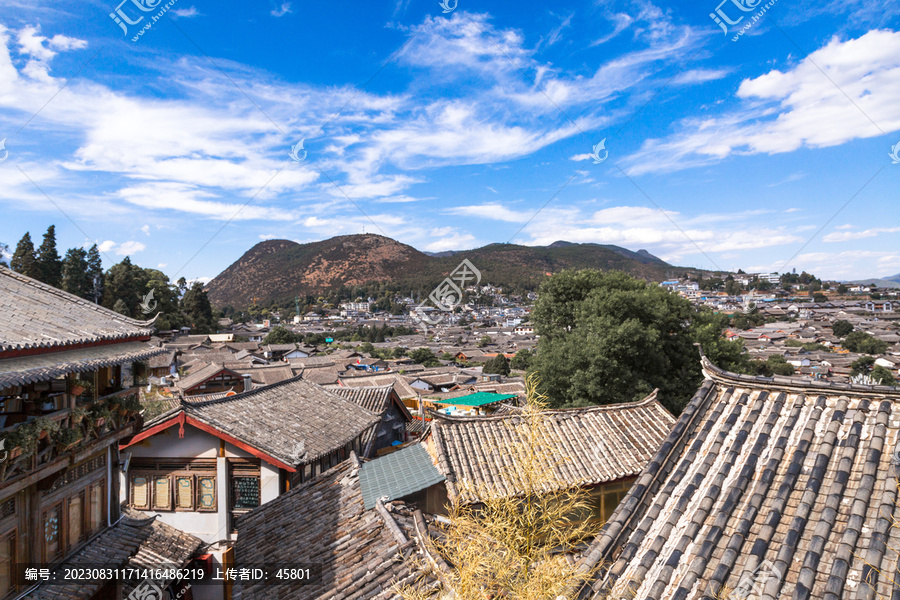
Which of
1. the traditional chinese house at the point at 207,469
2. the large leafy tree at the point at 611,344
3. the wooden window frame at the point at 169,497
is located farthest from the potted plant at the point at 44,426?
the large leafy tree at the point at 611,344

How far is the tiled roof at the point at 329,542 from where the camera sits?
21.2 feet

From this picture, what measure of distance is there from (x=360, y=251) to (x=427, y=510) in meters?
150

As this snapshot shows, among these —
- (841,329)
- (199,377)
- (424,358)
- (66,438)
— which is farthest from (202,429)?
(841,329)

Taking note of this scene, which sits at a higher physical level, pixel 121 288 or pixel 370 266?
pixel 370 266

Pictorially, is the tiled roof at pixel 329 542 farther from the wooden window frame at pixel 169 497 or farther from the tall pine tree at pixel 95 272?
the tall pine tree at pixel 95 272

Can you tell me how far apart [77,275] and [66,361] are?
4694 centimetres

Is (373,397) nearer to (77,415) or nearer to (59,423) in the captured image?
(77,415)

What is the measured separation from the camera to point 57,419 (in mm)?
7434

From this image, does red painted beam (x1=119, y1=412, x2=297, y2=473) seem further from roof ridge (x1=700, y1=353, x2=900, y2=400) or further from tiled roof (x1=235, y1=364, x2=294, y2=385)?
tiled roof (x1=235, y1=364, x2=294, y2=385)

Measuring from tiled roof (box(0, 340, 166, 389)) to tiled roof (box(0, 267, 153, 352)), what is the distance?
0.60 feet

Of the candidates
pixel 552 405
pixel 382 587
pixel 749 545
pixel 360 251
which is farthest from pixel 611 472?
pixel 360 251

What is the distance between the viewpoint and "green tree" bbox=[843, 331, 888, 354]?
6259 cm

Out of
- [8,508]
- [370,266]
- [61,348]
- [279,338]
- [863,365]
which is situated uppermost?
[370,266]

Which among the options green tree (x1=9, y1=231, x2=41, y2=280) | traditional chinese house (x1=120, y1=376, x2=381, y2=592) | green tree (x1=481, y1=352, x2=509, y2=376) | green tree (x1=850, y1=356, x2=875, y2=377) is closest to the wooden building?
traditional chinese house (x1=120, y1=376, x2=381, y2=592)
